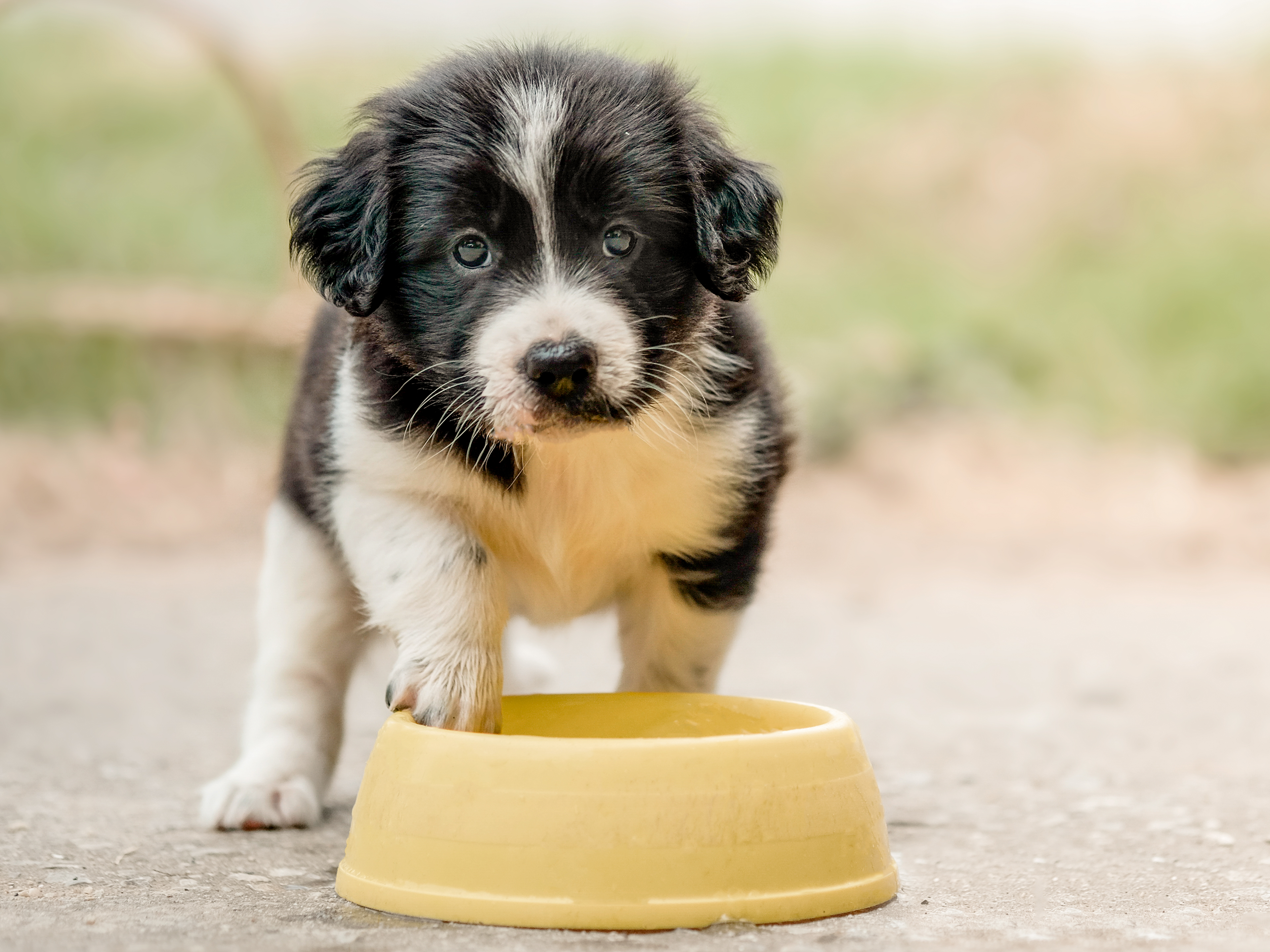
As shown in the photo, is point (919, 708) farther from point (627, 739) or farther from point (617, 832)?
point (617, 832)

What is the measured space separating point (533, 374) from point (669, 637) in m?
0.92

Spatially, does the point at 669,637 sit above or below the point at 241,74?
below

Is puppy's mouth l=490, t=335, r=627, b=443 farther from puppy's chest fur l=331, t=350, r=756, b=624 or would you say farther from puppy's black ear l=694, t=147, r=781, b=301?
puppy's black ear l=694, t=147, r=781, b=301

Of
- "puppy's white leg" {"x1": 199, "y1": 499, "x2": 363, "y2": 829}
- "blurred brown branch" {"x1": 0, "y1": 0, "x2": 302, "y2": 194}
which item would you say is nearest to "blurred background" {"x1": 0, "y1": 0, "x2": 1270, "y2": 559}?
"blurred brown branch" {"x1": 0, "y1": 0, "x2": 302, "y2": 194}

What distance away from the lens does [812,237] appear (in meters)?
14.4

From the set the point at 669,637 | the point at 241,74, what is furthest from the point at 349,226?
the point at 241,74

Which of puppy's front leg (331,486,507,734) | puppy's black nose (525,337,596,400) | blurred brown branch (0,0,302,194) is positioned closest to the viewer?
puppy's black nose (525,337,596,400)

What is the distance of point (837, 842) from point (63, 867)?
1.49 m

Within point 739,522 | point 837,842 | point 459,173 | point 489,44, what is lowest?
point 837,842

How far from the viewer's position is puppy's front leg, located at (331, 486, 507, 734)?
10.2ft

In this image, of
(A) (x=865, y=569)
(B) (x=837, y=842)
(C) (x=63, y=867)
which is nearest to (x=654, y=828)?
(B) (x=837, y=842)

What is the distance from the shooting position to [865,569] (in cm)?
947

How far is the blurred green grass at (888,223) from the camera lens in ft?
34.3

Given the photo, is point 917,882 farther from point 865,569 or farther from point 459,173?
point 865,569
